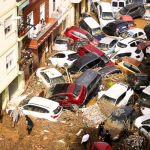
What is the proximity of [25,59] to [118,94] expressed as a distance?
6937 millimetres

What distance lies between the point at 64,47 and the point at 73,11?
7.85 metres

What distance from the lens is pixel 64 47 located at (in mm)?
37312

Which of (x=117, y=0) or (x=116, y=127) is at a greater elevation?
(x=117, y=0)

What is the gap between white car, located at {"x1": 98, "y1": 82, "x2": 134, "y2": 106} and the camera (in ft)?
90.8

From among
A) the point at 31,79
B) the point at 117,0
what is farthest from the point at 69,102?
the point at 117,0

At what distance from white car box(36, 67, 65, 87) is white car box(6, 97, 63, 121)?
11.5 ft

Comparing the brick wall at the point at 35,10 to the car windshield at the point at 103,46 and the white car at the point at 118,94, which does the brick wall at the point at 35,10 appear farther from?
the white car at the point at 118,94

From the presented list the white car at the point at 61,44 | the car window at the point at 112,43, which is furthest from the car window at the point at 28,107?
the car window at the point at 112,43

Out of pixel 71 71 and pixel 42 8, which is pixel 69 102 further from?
pixel 42 8

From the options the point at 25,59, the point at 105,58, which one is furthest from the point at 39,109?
the point at 105,58

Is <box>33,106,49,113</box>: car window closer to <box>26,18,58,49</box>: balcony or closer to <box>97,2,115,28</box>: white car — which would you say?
<box>26,18,58,49</box>: balcony

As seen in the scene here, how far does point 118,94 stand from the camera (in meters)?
27.9

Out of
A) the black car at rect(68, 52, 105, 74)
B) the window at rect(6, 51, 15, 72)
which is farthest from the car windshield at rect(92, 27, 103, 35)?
the window at rect(6, 51, 15, 72)

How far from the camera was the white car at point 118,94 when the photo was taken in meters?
27.7
